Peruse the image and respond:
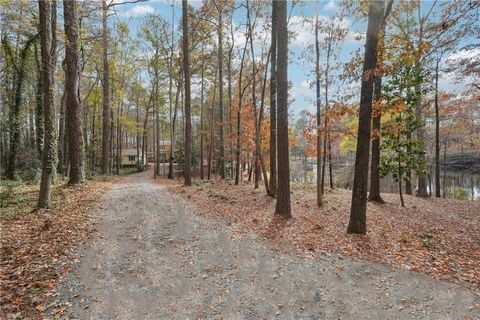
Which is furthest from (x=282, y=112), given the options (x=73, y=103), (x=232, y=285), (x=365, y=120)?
(x=73, y=103)

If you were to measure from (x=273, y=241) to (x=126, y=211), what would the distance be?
4.63 meters

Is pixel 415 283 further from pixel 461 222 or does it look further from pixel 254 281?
pixel 461 222

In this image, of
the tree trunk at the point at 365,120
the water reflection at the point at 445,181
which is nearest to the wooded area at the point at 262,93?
the tree trunk at the point at 365,120

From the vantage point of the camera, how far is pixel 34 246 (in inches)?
201

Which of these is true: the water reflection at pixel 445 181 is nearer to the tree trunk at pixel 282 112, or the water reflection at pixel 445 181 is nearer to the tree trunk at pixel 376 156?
the tree trunk at pixel 376 156

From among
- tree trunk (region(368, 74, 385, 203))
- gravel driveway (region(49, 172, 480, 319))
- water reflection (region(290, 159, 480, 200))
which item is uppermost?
tree trunk (region(368, 74, 385, 203))

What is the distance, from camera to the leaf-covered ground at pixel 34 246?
3.62 meters

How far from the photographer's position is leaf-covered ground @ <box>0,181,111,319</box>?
3.62 metres

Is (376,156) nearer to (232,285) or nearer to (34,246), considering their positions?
(232,285)

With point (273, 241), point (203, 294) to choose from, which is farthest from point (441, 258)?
point (203, 294)

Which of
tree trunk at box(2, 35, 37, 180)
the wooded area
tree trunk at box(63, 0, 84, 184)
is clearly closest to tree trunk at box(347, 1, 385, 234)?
the wooded area

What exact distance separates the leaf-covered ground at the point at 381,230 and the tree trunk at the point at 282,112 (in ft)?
2.22

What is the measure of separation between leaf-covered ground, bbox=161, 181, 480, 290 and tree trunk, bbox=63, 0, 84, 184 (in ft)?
15.5

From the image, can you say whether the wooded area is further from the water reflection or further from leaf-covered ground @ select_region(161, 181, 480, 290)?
the water reflection
